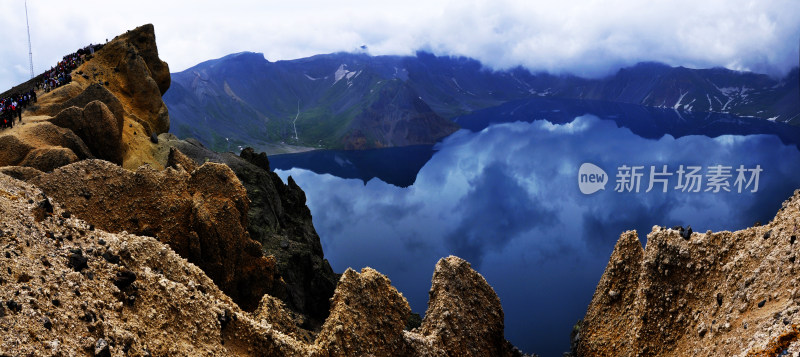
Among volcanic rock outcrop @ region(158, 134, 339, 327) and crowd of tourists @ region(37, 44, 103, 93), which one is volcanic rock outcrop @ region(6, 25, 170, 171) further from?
volcanic rock outcrop @ region(158, 134, 339, 327)

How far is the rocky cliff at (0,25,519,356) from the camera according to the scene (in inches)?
666

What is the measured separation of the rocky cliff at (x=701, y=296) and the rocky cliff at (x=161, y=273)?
21.7 feet

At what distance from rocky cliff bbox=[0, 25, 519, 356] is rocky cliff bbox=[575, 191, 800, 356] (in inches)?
261

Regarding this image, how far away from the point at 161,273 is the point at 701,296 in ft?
81.7

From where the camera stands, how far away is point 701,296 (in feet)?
79.8

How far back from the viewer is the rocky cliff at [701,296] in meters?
19.5

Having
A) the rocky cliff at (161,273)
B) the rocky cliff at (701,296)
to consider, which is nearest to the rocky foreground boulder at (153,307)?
the rocky cliff at (161,273)

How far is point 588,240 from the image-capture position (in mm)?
135250

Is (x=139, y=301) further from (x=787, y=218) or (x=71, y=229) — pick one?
(x=787, y=218)

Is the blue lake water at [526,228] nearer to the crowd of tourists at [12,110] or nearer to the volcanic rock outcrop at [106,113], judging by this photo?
the volcanic rock outcrop at [106,113]

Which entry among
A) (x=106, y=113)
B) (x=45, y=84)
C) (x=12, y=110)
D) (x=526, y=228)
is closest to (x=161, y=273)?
(x=106, y=113)

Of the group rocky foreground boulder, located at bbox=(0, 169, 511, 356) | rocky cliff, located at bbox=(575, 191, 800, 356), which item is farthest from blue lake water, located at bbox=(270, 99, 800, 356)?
rocky foreground boulder, located at bbox=(0, 169, 511, 356)

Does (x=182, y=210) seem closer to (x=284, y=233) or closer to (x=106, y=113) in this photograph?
(x=106, y=113)

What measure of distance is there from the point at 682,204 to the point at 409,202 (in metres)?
85.7
